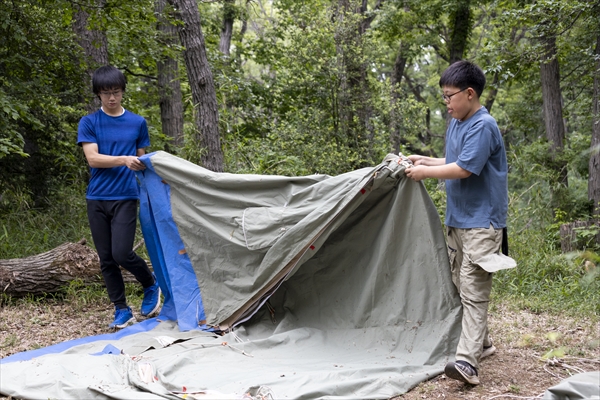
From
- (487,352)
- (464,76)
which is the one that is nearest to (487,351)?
(487,352)

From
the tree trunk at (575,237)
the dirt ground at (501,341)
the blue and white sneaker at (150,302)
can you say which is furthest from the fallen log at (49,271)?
the tree trunk at (575,237)

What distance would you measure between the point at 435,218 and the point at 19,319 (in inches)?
126

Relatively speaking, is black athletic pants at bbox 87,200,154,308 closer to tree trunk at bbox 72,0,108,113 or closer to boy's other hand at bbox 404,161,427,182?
boy's other hand at bbox 404,161,427,182

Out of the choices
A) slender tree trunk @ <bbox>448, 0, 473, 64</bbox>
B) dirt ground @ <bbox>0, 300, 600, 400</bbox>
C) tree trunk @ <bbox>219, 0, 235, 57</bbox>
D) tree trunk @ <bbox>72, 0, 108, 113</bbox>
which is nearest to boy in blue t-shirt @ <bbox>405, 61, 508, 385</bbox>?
dirt ground @ <bbox>0, 300, 600, 400</bbox>

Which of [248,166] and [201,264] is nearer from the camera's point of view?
[201,264]

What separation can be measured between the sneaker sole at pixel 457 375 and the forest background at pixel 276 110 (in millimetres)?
1430

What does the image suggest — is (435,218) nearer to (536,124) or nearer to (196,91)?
(196,91)

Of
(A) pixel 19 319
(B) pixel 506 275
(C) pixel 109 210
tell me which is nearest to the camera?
(C) pixel 109 210

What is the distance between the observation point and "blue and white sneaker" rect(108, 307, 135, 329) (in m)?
3.99

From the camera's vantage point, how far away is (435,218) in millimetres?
3291

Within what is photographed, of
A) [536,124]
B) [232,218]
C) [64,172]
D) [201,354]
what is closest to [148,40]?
[64,172]

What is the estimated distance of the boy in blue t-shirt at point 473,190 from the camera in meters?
2.86

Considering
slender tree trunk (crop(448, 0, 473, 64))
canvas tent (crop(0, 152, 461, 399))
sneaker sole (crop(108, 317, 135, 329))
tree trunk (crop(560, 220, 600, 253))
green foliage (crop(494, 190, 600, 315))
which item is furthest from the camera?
slender tree trunk (crop(448, 0, 473, 64))

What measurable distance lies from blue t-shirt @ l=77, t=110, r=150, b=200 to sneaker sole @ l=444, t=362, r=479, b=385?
92.0 inches
